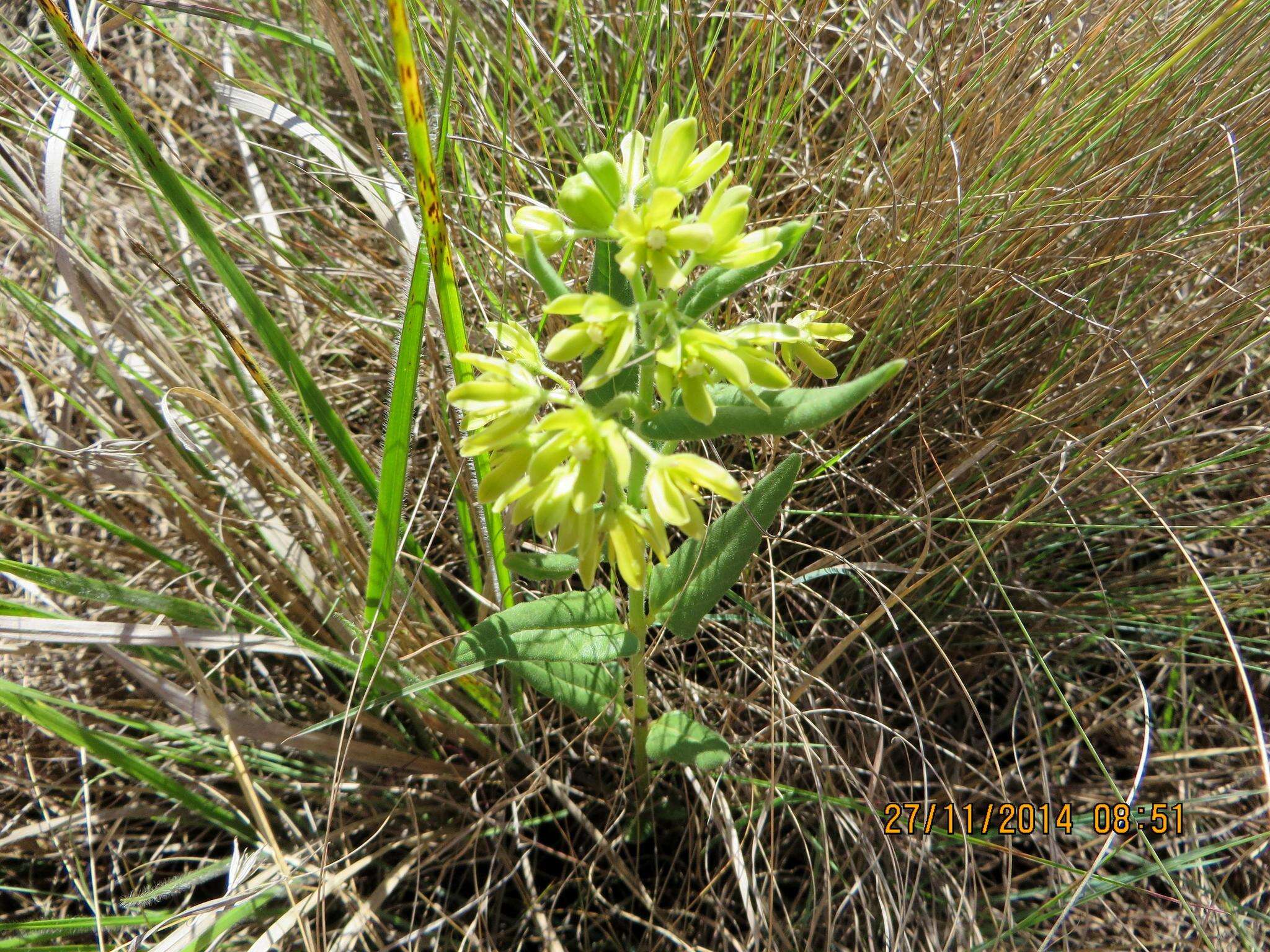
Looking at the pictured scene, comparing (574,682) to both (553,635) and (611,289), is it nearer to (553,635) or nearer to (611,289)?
(553,635)

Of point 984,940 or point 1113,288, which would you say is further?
point 1113,288

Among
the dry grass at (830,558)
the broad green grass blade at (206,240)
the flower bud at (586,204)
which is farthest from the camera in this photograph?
the dry grass at (830,558)

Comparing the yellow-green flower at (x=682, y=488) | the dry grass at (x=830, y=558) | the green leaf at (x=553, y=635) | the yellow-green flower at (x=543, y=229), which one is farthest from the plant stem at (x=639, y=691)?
the yellow-green flower at (x=543, y=229)

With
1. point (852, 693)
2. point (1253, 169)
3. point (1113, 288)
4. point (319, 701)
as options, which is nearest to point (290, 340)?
point (319, 701)

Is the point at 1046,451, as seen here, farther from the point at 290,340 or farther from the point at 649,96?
the point at 290,340

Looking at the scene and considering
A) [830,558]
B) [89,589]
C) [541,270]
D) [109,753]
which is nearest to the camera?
[541,270]
